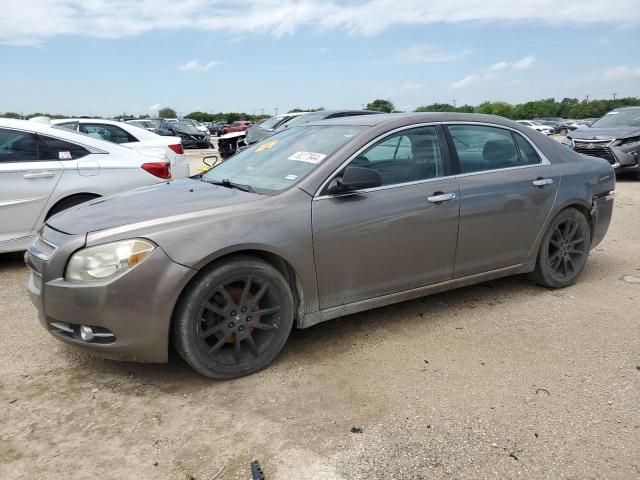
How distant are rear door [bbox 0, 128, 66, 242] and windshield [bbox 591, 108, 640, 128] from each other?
1178 cm

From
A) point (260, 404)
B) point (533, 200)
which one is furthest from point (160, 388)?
point (533, 200)

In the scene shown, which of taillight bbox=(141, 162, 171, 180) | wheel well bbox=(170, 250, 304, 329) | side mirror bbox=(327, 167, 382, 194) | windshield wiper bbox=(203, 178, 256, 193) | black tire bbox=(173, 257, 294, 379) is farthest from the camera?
taillight bbox=(141, 162, 171, 180)

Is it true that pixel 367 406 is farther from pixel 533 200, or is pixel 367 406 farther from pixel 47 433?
pixel 533 200

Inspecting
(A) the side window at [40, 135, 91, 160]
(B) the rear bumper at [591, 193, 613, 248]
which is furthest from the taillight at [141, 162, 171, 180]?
(B) the rear bumper at [591, 193, 613, 248]

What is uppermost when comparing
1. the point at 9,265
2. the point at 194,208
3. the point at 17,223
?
the point at 194,208

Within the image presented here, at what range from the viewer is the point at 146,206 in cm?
335

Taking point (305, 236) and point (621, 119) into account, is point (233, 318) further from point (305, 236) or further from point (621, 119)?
point (621, 119)

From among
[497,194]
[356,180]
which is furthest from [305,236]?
[497,194]

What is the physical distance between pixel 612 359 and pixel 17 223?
523cm

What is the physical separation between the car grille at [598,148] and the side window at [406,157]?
30.2 feet

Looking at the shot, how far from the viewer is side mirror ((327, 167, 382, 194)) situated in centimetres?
338

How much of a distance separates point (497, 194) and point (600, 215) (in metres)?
1.38

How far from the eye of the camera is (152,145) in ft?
28.6

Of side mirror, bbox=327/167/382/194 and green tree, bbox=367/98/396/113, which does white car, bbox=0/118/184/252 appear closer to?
side mirror, bbox=327/167/382/194
